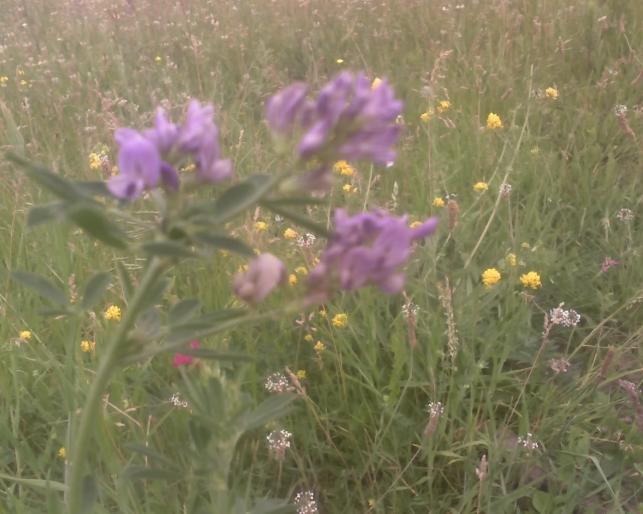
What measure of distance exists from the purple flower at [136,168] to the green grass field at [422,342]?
0.90ft

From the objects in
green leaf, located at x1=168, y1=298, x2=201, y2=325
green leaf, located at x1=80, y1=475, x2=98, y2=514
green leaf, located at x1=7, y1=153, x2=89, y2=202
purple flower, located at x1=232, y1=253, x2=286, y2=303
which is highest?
green leaf, located at x1=7, y1=153, x2=89, y2=202

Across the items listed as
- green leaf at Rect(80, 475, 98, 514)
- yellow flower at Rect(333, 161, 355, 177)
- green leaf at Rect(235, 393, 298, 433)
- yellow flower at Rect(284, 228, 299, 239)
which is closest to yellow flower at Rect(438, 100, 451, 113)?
yellow flower at Rect(333, 161, 355, 177)

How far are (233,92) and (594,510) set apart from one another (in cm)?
279

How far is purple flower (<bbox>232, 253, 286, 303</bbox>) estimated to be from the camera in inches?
31.4

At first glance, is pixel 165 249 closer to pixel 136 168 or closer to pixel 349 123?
pixel 136 168

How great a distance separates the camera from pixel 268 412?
1.11 meters

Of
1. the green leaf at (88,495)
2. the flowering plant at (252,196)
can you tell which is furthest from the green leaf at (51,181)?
the green leaf at (88,495)

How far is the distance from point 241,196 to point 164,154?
89 mm

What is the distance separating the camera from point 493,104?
3.04 metres

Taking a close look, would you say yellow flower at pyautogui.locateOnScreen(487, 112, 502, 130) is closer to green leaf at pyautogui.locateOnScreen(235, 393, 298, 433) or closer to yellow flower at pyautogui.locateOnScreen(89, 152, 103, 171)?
yellow flower at pyautogui.locateOnScreen(89, 152, 103, 171)

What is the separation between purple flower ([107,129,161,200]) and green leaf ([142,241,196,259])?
0.05 metres

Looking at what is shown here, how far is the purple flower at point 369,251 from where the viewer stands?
2.44ft

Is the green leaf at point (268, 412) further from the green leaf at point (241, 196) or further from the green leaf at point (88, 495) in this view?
the green leaf at point (241, 196)

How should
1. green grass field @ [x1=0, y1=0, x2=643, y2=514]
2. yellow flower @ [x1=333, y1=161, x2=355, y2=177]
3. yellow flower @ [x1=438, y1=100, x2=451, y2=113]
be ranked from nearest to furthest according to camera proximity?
green grass field @ [x1=0, y1=0, x2=643, y2=514] < yellow flower @ [x1=333, y1=161, x2=355, y2=177] < yellow flower @ [x1=438, y1=100, x2=451, y2=113]
